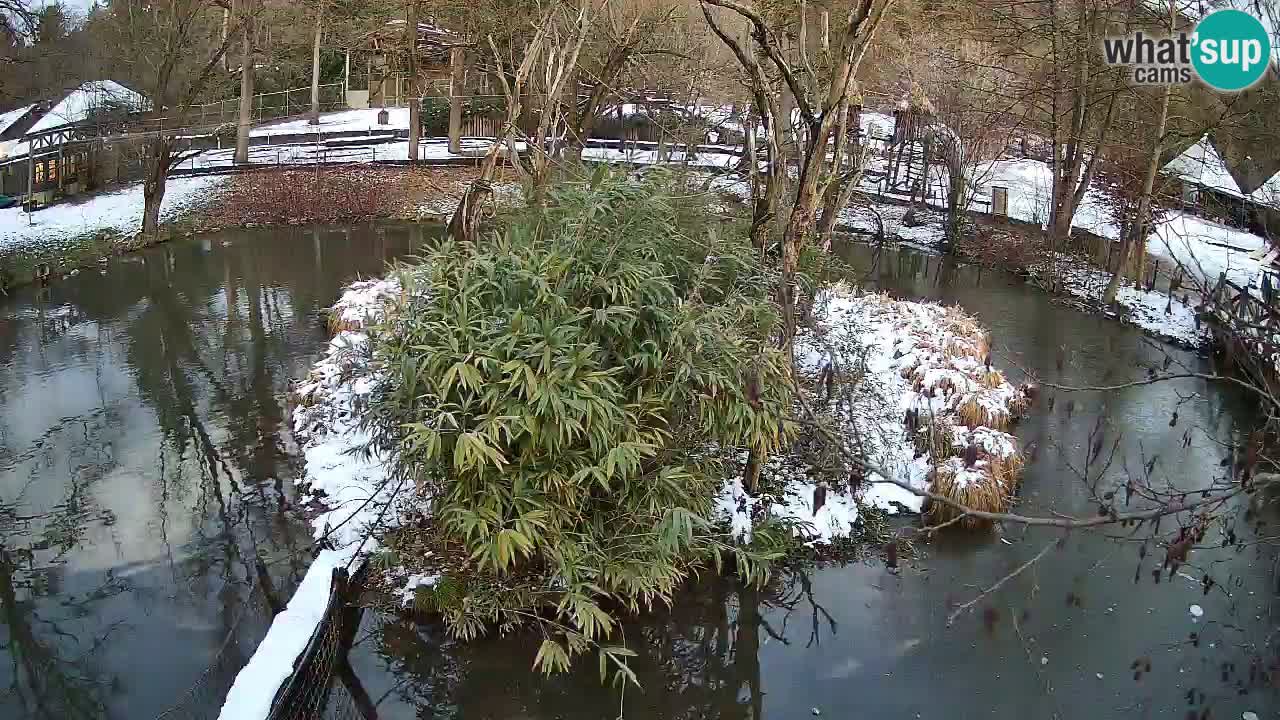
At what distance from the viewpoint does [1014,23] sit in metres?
14.5

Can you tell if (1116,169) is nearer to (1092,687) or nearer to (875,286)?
(875,286)

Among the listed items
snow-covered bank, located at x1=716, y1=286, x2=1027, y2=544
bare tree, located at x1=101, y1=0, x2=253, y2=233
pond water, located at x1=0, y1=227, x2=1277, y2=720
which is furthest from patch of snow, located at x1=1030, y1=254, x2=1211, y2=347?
bare tree, located at x1=101, y1=0, x2=253, y2=233

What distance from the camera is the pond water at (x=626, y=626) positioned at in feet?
19.0

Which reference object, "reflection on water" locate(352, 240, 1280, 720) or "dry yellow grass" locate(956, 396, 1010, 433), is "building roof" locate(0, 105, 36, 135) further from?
"dry yellow grass" locate(956, 396, 1010, 433)

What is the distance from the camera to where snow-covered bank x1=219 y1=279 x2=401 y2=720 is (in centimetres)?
512

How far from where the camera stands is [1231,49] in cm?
876

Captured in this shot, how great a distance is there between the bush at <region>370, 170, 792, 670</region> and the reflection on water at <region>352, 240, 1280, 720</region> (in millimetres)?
290

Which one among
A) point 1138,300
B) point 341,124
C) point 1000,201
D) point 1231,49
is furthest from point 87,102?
point 1231,49

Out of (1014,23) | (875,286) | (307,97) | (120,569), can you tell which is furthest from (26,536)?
(307,97)

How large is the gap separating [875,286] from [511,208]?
775 cm

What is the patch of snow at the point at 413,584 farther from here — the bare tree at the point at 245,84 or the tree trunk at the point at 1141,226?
the bare tree at the point at 245,84

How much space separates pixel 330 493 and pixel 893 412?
4897 millimetres

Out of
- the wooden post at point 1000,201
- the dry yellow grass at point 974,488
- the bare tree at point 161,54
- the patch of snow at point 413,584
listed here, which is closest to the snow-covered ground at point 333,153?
the bare tree at point 161,54

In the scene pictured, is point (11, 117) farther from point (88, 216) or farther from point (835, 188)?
point (835, 188)
